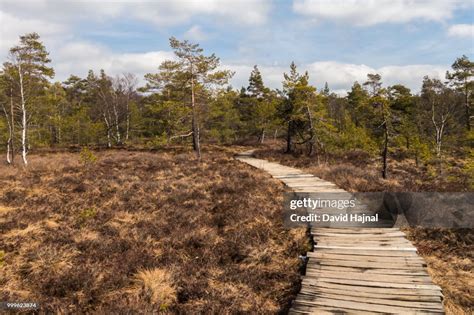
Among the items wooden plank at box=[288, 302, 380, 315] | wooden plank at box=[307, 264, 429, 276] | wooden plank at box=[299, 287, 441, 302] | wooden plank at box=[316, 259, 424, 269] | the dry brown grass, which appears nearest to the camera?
wooden plank at box=[288, 302, 380, 315]

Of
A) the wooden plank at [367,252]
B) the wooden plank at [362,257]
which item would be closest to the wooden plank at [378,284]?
the wooden plank at [362,257]

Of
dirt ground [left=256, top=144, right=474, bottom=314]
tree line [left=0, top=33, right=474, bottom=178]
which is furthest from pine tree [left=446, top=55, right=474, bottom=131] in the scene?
dirt ground [left=256, top=144, right=474, bottom=314]

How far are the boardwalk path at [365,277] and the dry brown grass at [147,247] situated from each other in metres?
0.58

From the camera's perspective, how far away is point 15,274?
6.46m

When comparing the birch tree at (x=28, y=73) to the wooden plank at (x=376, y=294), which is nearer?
the wooden plank at (x=376, y=294)

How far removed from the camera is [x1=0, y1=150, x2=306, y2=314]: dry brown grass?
557 centimetres

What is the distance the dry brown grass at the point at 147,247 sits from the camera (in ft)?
18.3

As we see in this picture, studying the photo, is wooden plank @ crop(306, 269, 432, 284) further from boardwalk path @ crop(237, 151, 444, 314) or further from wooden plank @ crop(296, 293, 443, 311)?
wooden plank @ crop(296, 293, 443, 311)

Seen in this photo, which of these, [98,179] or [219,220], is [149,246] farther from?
[98,179]

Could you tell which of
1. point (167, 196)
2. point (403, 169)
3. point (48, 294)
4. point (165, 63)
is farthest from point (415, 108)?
point (48, 294)

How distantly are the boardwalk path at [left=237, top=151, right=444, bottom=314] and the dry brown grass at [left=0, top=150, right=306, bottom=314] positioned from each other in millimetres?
581

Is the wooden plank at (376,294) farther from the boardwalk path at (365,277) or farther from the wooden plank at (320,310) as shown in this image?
the wooden plank at (320,310)

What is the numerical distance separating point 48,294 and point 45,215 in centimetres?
542

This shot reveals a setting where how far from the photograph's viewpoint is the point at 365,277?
18.7 ft
